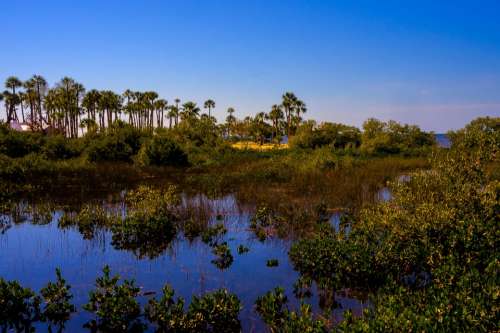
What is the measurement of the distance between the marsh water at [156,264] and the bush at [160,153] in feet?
60.1

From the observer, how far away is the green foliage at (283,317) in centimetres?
562

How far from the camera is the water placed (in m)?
7.92

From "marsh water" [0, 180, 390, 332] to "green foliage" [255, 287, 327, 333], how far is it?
0.24 m

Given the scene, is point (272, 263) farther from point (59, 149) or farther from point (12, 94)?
point (12, 94)

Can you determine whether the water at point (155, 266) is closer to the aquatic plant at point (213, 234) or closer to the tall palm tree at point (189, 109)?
the aquatic plant at point (213, 234)

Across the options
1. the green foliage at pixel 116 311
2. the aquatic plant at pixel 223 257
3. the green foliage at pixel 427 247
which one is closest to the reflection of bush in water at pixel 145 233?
the aquatic plant at pixel 223 257

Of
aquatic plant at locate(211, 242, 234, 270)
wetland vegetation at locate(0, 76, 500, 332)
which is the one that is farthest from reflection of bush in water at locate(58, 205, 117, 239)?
aquatic plant at locate(211, 242, 234, 270)

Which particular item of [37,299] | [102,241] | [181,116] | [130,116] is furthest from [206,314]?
[130,116]

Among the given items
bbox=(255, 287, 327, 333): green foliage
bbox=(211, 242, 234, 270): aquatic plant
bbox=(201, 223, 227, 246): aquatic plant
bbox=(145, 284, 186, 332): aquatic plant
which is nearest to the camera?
bbox=(255, 287, 327, 333): green foliage

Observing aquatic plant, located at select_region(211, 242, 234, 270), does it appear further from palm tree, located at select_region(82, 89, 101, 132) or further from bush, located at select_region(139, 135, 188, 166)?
palm tree, located at select_region(82, 89, 101, 132)

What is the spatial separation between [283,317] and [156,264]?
4259 millimetres

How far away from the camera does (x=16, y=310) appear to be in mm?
6883

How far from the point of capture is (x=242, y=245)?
11.2m

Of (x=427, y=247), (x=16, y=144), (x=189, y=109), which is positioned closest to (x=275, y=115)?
(x=189, y=109)
